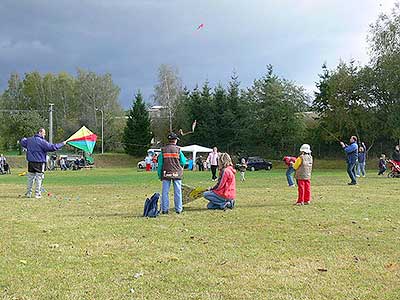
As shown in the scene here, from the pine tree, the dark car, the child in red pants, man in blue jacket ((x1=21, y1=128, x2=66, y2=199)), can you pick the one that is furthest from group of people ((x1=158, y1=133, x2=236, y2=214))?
the pine tree

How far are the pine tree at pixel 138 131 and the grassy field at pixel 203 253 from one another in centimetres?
5136

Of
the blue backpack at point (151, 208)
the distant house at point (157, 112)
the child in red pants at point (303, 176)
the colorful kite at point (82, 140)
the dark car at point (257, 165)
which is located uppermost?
the distant house at point (157, 112)

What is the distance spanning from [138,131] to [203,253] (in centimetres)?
5778

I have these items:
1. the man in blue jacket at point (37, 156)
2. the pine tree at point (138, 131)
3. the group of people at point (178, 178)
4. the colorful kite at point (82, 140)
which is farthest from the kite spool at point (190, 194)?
the pine tree at point (138, 131)

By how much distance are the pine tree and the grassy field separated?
5136 cm

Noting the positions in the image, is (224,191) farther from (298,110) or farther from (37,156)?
(298,110)

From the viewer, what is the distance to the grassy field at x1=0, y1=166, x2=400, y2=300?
5.52m

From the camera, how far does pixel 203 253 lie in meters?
7.32

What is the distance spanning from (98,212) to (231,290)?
23.7 ft

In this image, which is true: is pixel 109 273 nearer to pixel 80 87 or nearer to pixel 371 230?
pixel 371 230

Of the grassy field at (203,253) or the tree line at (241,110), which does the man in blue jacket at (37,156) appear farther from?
the tree line at (241,110)

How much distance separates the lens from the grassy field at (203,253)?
5521 millimetres

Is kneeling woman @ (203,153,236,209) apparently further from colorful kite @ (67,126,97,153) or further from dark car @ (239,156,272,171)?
dark car @ (239,156,272,171)

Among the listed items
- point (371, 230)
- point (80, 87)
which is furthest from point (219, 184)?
point (80, 87)
